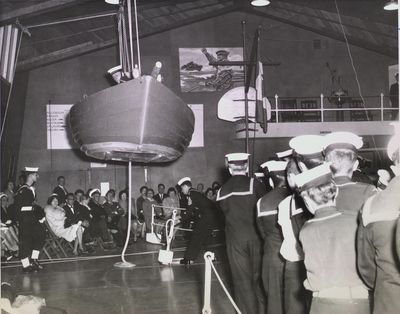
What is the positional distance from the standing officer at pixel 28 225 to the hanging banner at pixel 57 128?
5415 mm

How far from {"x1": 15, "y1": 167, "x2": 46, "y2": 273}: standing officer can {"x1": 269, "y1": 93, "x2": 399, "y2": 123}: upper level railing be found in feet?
21.2

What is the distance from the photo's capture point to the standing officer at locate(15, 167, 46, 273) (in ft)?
19.1

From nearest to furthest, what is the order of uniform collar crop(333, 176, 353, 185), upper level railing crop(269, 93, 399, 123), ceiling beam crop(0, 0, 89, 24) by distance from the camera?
uniform collar crop(333, 176, 353, 185)
ceiling beam crop(0, 0, 89, 24)
upper level railing crop(269, 93, 399, 123)

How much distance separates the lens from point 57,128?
11.3 m

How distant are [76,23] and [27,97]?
2.62m

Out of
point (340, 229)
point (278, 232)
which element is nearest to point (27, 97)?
point (278, 232)

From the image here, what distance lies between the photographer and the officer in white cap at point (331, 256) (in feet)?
5.99

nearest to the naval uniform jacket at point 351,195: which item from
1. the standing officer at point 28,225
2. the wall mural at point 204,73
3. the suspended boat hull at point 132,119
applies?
the suspended boat hull at point 132,119

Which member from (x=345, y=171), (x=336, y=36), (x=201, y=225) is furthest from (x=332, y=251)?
(x=336, y=36)

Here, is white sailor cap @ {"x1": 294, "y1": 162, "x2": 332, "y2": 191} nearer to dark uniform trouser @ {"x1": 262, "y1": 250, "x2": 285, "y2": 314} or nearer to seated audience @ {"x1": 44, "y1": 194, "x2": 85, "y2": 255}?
dark uniform trouser @ {"x1": 262, "y1": 250, "x2": 285, "y2": 314}

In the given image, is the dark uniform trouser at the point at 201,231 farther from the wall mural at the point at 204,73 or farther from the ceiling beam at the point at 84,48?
the wall mural at the point at 204,73

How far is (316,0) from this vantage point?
34.6 ft

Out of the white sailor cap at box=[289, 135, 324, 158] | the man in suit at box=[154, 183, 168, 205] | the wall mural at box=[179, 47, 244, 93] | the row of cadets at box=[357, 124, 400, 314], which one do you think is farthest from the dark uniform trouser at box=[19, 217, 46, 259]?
the wall mural at box=[179, 47, 244, 93]

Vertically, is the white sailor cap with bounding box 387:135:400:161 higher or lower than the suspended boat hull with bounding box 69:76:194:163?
lower
